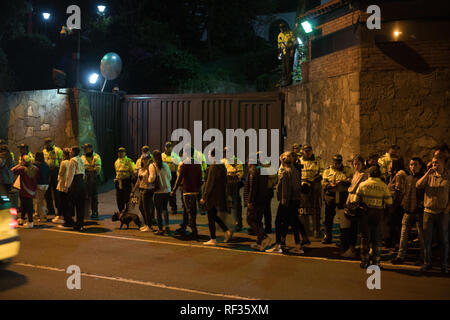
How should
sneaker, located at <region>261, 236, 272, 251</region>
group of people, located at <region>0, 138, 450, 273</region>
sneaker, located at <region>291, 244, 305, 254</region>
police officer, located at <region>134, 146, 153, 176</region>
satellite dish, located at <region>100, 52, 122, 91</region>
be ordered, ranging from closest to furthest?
group of people, located at <region>0, 138, 450, 273</region>, sneaker, located at <region>291, 244, 305, 254</region>, sneaker, located at <region>261, 236, 272, 251</region>, police officer, located at <region>134, 146, 153, 176</region>, satellite dish, located at <region>100, 52, 122, 91</region>

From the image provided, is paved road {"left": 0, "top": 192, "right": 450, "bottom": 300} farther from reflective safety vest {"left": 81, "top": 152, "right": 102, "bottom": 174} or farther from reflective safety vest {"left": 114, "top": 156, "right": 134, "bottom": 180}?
reflective safety vest {"left": 81, "top": 152, "right": 102, "bottom": 174}

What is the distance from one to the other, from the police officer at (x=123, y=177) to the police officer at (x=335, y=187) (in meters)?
4.95

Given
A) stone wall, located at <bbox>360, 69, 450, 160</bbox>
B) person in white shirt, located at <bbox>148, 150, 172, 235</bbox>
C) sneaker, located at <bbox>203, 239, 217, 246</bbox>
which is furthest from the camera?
stone wall, located at <bbox>360, 69, 450, 160</bbox>

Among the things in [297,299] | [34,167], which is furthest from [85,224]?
[297,299]

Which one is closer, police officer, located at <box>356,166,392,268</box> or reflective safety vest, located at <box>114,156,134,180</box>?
police officer, located at <box>356,166,392,268</box>

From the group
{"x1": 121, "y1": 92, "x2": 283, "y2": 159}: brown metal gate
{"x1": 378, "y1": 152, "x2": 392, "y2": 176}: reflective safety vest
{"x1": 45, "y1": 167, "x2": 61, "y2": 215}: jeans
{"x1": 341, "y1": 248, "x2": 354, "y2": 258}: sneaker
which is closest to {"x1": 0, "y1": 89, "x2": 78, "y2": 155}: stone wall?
{"x1": 121, "y1": 92, "x2": 283, "y2": 159}: brown metal gate

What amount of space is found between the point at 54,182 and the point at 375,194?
29.1 feet

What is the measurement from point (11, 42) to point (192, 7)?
10797mm

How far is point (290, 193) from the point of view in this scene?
377 inches

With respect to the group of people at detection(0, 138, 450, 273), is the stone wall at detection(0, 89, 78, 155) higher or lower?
higher

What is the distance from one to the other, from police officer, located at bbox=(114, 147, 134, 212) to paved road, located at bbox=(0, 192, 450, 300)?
2.35 m

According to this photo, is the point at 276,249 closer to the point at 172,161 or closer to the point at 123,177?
the point at 123,177

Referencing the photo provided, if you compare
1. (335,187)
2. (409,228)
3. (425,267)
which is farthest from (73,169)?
(425,267)

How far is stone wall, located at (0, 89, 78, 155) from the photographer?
17391mm
